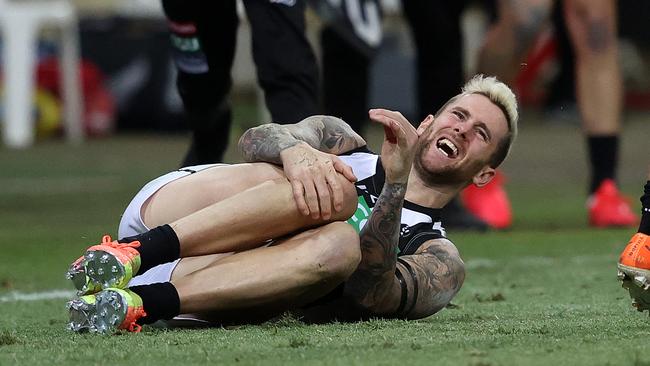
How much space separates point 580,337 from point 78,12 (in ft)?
42.1

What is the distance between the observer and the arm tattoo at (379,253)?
3631 millimetres

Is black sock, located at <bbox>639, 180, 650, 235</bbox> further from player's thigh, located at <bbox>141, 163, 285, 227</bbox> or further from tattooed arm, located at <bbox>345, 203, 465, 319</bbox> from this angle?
player's thigh, located at <bbox>141, 163, 285, 227</bbox>

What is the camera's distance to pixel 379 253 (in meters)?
3.67

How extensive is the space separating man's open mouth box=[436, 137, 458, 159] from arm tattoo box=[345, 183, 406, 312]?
36 centimetres

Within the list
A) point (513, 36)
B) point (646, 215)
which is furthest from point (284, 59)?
point (513, 36)

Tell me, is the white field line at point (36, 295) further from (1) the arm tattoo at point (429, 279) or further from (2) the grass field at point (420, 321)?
(1) the arm tattoo at point (429, 279)

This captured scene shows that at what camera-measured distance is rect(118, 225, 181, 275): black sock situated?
3.52 metres

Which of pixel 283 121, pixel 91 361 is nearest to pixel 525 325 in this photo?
pixel 91 361

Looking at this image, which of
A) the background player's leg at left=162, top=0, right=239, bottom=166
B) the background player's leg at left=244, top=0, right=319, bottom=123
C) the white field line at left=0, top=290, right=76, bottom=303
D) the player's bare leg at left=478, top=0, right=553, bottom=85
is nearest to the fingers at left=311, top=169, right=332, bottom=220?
the background player's leg at left=244, top=0, right=319, bottom=123

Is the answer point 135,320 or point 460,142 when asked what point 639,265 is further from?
point 135,320

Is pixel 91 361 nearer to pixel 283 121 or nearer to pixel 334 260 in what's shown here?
pixel 334 260

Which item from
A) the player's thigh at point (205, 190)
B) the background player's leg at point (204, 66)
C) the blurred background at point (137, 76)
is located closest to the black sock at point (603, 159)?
the background player's leg at point (204, 66)

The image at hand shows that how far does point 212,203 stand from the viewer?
3832mm

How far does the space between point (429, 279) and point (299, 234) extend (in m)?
0.37
